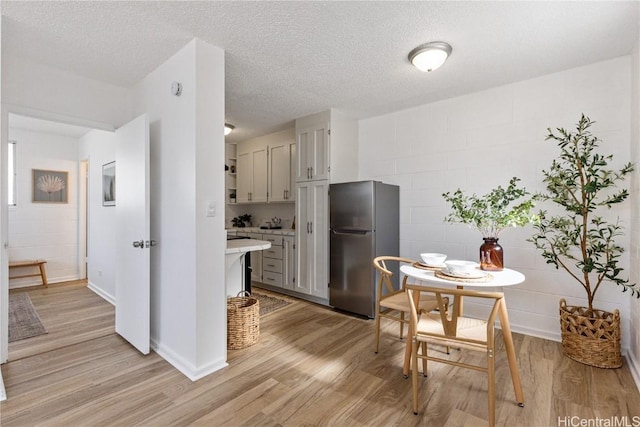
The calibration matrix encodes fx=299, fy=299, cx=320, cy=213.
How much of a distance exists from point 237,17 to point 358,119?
7.72 ft

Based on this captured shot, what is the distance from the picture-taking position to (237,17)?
1.88 metres

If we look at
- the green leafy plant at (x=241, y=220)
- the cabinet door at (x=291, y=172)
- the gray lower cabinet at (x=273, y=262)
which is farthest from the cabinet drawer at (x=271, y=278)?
the green leafy plant at (x=241, y=220)

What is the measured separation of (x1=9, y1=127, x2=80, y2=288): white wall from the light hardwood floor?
2636 millimetres

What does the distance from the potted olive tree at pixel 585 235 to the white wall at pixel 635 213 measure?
7 centimetres

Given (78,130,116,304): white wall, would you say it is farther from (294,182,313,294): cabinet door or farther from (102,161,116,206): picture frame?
(294,182,313,294): cabinet door

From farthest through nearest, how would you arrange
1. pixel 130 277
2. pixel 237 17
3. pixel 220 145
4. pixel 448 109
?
pixel 448 109, pixel 130 277, pixel 220 145, pixel 237 17

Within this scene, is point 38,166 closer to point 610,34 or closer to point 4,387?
point 4,387

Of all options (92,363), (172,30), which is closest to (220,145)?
(172,30)

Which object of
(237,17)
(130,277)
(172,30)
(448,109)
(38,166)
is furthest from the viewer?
(38,166)

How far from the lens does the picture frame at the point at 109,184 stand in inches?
143

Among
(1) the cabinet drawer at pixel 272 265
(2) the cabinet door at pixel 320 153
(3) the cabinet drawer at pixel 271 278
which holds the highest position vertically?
(2) the cabinet door at pixel 320 153

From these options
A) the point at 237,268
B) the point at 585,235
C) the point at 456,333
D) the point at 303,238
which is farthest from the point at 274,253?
the point at 585,235

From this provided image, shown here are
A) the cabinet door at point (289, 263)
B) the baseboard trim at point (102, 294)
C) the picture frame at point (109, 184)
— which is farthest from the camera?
A: the cabinet door at point (289, 263)

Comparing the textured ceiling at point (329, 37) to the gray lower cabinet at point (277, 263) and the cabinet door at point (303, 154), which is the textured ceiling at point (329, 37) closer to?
the cabinet door at point (303, 154)
